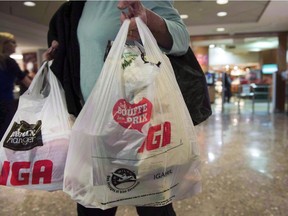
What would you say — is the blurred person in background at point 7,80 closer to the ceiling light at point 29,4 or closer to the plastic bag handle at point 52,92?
the plastic bag handle at point 52,92

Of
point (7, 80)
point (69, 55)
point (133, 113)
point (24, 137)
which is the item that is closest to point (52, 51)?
point (69, 55)

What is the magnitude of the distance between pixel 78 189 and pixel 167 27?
477 millimetres

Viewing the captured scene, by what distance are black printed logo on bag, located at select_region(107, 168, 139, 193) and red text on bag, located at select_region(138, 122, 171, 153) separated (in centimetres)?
6

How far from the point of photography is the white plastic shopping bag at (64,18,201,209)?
0.64 meters

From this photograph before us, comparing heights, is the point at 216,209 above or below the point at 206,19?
below

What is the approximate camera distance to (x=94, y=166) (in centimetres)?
65

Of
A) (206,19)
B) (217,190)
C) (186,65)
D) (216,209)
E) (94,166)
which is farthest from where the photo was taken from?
(206,19)

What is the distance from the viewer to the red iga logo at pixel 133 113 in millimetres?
641

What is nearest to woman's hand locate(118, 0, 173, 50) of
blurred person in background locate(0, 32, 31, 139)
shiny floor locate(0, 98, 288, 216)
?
shiny floor locate(0, 98, 288, 216)

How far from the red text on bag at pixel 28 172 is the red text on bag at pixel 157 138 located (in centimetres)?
29

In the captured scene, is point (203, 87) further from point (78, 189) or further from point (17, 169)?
point (17, 169)

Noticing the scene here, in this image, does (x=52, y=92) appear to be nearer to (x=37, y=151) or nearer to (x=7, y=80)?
(x=37, y=151)

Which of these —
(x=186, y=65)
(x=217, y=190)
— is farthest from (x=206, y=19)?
(x=186, y=65)

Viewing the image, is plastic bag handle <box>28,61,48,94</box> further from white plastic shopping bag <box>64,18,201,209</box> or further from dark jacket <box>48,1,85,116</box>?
white plastic shopping bag <box>64,18,201,209</box>
